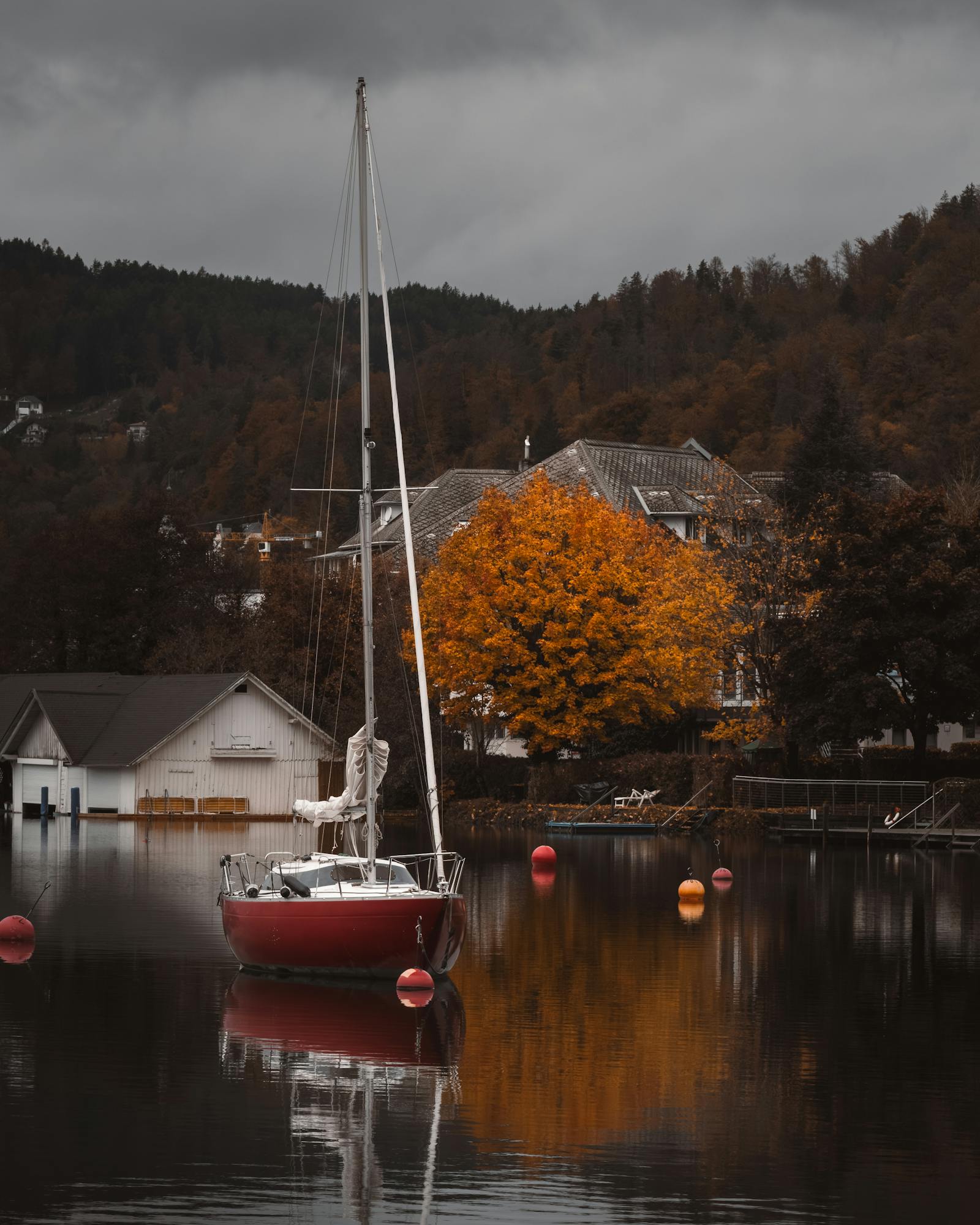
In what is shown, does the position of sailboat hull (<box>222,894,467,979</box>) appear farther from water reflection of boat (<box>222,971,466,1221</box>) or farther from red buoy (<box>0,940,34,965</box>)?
red buoy (<box>0,940,34,965</box>)

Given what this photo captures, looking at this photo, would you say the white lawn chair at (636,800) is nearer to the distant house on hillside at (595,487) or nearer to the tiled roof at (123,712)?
the tiled roof at (123,712)

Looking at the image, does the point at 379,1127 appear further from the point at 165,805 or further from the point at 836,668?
the point at 165,805

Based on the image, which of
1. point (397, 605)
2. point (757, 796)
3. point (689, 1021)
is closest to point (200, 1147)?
point (689, 1021)

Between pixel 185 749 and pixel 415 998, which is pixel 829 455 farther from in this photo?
pixel 415 998

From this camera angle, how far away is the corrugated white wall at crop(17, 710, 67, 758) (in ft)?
256

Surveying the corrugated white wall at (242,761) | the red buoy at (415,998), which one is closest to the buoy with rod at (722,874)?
the red buoy at (415,998)

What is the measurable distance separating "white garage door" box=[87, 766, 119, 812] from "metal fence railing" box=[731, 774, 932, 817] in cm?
2820

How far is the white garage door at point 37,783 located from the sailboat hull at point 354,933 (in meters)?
52.1

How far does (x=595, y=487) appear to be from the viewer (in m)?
103

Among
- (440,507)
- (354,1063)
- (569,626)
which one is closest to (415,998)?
(354,1063)

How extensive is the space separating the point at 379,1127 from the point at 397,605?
207ft

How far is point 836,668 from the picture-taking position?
61.2 meters

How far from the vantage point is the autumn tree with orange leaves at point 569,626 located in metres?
71.7

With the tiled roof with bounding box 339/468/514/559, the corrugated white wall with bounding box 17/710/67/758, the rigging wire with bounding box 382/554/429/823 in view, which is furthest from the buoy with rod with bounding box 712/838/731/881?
the tiled roof with bounding box 339/468/514/559
